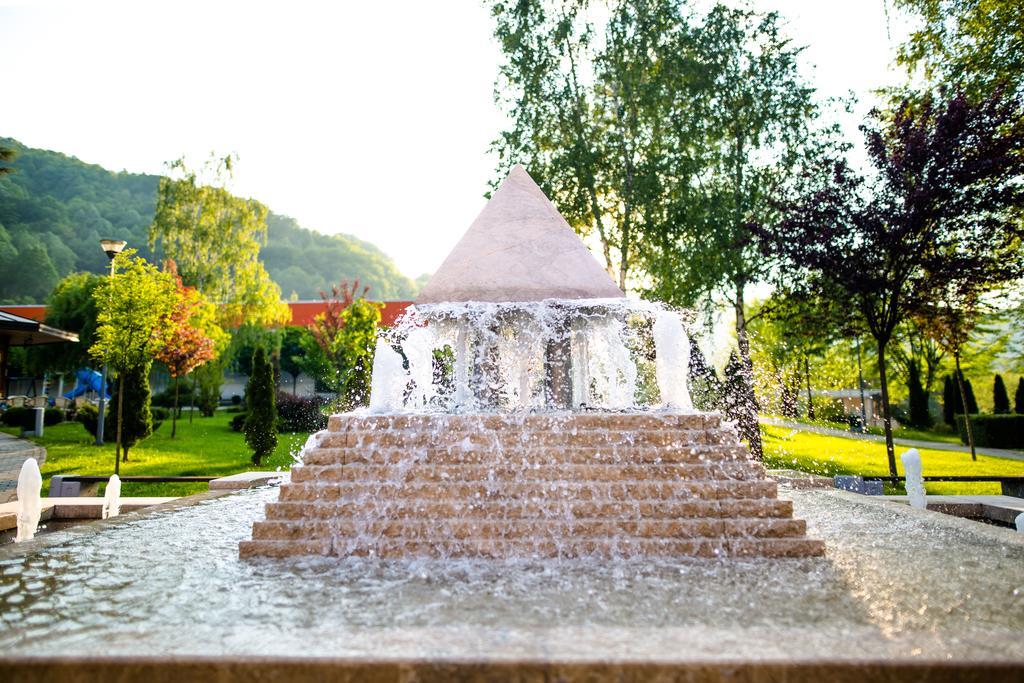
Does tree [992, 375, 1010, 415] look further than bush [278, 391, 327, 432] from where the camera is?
Yes

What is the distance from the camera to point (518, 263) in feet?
30.7

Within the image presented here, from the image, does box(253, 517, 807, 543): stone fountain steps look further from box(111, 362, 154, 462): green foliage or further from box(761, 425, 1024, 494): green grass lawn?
box(111, 362, 154, 462): green foliage

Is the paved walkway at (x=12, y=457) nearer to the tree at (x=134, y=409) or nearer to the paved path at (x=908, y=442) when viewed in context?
the tree at (x=134, y=409)

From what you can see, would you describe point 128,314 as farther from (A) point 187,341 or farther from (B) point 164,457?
(A) point 187,341

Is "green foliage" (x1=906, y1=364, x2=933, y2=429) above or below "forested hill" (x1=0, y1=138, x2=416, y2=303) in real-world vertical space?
below

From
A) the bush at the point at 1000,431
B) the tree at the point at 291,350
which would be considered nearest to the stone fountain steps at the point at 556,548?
the bush at the point at 1000,431

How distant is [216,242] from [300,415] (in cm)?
1229

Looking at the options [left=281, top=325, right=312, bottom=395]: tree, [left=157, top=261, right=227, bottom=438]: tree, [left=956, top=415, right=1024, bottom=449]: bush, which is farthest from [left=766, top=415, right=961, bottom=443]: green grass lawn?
[left=281, top=325, right=312, bottom=395]: tree

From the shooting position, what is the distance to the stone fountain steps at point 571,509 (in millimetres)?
5363

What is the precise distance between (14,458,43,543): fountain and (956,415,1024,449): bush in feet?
81.2

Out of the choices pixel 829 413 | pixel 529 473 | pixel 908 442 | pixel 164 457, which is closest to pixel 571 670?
pixel 529 473

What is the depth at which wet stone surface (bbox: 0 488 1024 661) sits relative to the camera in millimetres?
2926

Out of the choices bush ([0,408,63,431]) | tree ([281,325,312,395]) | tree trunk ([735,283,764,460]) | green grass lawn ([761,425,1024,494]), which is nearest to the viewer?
green grass lawn ([761,425,1024,494])

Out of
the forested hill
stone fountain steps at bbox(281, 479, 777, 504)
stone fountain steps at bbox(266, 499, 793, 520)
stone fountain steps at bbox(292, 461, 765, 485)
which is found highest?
the forested hill
